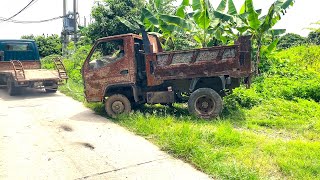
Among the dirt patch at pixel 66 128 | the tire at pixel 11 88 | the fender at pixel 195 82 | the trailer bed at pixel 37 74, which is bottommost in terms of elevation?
the dirt patch at pixel 66 128

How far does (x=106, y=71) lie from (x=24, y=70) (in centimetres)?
587

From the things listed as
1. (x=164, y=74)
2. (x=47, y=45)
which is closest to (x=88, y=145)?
(x=164, y=74)


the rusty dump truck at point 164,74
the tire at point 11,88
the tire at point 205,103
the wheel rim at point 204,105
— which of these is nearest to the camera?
the rusty dump truck at point 164,74

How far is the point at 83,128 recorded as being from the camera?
6.36 metres

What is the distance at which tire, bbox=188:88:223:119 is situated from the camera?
6723 mm

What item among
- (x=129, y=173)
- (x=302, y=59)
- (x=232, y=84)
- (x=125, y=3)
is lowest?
(x=129, y=173)

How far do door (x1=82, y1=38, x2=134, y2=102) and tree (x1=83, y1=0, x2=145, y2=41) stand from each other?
7.23 metres

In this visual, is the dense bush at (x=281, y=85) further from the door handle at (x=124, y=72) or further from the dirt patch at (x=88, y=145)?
the dirt patch at (x=88, y=145)

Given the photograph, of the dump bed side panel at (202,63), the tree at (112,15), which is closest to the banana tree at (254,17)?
the dump bed side panel at (202,63)

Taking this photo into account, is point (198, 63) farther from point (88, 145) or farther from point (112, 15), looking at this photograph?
point (112, 15)

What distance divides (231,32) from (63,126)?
590cm

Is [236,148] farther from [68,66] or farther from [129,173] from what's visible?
[68,66]

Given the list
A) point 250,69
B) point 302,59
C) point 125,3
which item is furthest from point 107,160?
point 302,59

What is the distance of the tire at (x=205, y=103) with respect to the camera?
6723 mm
